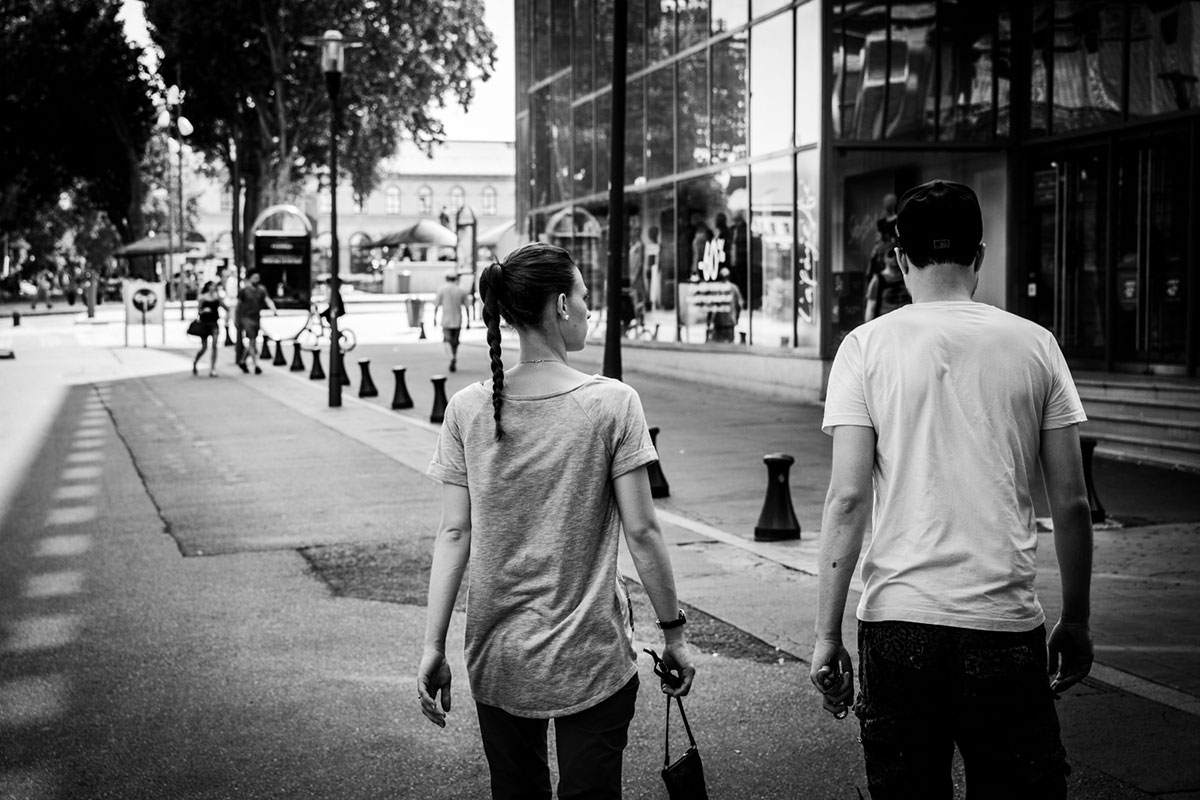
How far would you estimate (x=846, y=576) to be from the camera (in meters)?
2.95

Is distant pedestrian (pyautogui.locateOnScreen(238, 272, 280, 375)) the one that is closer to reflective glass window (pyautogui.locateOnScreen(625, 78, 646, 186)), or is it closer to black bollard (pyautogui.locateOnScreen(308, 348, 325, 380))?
black bollard (pyautogui.locateOnScreen(308, 348, 325, 380))

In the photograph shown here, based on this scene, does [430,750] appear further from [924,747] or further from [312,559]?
[312,559]

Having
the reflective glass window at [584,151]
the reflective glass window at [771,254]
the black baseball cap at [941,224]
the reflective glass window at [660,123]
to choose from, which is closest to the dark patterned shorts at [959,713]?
the black baseball cap at [941,224]

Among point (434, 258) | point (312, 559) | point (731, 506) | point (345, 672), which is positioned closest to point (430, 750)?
point (345, 672)

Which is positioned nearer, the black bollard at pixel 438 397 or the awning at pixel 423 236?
the black bollard at pixel 438 397

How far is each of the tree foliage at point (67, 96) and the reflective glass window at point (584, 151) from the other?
31954mm

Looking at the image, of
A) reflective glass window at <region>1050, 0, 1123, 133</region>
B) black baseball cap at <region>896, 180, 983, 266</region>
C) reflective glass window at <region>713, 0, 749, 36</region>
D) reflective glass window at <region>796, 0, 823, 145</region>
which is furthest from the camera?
reflective glass window at <region>713, 0, 749, 36</region>

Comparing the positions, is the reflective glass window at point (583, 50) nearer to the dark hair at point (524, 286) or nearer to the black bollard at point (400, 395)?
the black bollard at point (400, 395)

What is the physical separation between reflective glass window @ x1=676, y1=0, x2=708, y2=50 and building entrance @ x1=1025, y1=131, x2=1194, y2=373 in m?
6.33

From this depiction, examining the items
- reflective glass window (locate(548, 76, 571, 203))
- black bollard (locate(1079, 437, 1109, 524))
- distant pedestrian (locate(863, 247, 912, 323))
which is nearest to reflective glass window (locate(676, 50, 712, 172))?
distant pedestrian (locate(863, 247, 912, 323))

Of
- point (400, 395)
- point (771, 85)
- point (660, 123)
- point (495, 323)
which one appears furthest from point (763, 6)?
point (495, 323)

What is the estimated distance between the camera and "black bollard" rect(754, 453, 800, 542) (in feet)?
29.6

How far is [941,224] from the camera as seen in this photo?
287 cm

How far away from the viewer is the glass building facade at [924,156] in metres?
16.3
